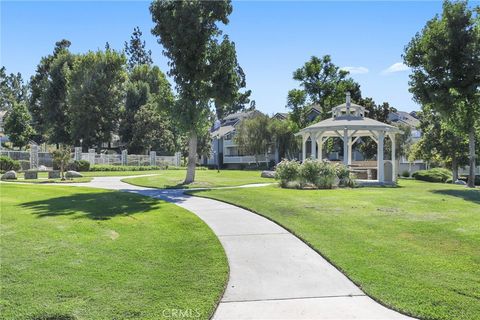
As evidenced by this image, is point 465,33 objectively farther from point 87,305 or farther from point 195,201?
point 87,305

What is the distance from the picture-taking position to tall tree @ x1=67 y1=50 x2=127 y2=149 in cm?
5272

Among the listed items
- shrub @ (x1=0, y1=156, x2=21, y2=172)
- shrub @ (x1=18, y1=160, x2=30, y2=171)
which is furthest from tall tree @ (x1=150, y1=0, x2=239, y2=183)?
shrub @ (x1=18, y1=160, x2=30, y2=171)

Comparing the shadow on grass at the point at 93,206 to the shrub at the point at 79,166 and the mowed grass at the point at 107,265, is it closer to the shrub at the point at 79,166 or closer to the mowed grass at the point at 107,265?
the mowed grass at the point at 107,265

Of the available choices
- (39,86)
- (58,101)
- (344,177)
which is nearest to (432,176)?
(344,177)

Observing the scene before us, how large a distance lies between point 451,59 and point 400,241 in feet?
49.2

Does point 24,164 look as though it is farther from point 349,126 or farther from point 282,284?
point 282,284

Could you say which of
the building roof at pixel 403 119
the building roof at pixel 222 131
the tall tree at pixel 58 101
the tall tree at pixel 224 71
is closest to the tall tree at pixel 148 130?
the tall tree at pixel 58 101

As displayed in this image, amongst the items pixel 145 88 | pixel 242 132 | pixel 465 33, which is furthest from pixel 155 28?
pixel 145 88

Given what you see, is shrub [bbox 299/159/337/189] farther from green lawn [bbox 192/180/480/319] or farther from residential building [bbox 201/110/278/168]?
residential building [bbox 201/110/278/168]

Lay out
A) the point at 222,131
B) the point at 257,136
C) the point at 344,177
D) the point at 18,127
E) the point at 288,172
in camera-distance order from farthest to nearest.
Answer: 1. the point at 222,131
2. the point at 257,136
3. the point at 18,127
4. the point at 344,177
5. the point at 288,172

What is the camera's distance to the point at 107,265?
691 cm

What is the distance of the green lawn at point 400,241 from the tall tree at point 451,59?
7.82m

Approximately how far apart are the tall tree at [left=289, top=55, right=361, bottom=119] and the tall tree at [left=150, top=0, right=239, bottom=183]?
21.0 m

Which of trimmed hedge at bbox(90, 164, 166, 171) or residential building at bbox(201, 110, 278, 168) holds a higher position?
residential building at bbox(201, 110, 278, 168)
